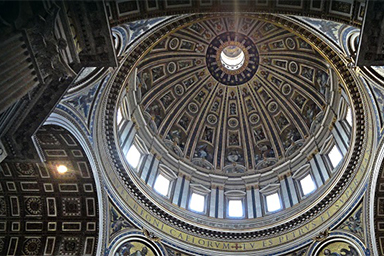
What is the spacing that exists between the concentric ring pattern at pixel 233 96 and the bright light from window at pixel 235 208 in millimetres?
3113

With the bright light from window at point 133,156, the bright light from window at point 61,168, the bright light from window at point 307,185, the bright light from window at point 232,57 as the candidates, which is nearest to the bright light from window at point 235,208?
the bright light from window at point 307,185

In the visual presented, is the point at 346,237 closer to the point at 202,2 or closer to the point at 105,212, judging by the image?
the point at 105,212

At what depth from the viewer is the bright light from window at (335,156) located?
69.9 ft

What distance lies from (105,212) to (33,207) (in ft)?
10.5

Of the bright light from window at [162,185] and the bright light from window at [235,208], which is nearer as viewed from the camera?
→ the bright light from window at [162,185]

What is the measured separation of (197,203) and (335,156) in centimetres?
839

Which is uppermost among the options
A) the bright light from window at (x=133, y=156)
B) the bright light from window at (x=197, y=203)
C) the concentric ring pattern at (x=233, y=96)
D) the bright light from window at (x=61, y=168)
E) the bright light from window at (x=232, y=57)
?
the bright light from window at (x=232, y=57)

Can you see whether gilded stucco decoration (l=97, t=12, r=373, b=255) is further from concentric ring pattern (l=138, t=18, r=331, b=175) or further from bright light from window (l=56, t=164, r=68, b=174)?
bright light from window (l=56, t=164, r=68, b=174)

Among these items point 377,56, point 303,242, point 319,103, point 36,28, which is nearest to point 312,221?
point 303,242

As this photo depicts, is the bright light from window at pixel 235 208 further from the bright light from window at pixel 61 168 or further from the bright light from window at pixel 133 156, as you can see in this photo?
the bright light from window at pixel 61 168

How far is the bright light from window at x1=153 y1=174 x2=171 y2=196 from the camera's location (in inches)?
904

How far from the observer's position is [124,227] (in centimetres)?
1880

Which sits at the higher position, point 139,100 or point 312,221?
point 139,100

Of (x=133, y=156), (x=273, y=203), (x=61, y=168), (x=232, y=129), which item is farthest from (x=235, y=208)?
(x=61, y=168)
